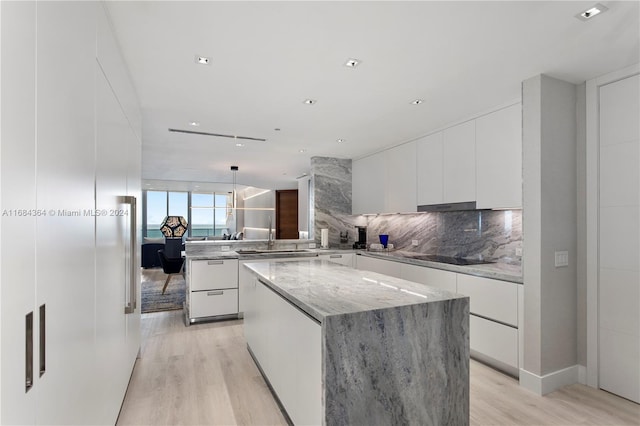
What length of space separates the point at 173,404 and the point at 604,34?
370 centimetres

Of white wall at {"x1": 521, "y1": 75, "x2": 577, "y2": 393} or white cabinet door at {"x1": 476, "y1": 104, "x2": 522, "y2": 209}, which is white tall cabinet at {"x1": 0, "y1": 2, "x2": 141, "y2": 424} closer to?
white wall at {"x1": 521, "y1": 75, "x2": 577, "y2": 393}

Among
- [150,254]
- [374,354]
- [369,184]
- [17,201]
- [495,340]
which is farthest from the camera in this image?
[150,254]

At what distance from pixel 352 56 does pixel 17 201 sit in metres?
1.98

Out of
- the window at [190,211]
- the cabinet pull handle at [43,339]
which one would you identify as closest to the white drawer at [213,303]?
the cabinet pull handle at [43,339]

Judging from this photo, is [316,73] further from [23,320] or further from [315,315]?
[23,320]

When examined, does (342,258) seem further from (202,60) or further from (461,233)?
(202,60)

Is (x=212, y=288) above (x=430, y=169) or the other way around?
the other way around

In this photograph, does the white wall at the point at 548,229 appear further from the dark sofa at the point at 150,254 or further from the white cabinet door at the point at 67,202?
the dark sofa at the point at 150,254

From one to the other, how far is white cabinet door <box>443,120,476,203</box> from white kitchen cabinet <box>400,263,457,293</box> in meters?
0.80

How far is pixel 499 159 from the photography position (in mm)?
2986

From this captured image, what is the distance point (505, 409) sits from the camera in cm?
225

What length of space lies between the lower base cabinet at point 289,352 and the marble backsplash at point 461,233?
247 cm

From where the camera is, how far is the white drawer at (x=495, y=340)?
2672mm

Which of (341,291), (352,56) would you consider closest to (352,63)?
(352,56)
